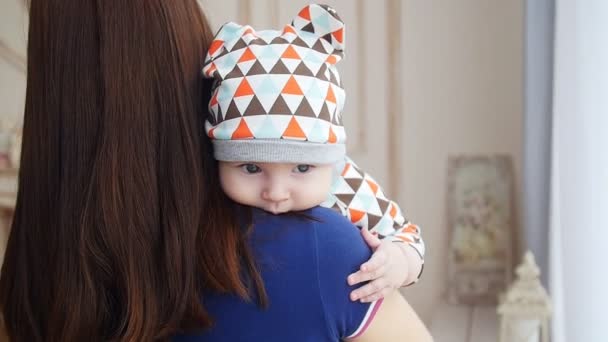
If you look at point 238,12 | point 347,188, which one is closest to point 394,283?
point 347,188

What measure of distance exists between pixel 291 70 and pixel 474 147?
1762mm

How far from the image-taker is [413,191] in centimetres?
251

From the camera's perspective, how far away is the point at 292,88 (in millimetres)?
770

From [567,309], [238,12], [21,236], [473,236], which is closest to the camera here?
[21,236]

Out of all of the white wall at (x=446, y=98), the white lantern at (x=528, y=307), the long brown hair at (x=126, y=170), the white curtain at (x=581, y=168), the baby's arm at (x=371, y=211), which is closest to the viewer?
the long brown hair at (x=126, y=170)

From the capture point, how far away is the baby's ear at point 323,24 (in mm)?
821

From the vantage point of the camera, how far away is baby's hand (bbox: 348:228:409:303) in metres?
0.77

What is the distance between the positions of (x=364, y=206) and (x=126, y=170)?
0.41m

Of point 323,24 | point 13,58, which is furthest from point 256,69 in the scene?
point 13,58

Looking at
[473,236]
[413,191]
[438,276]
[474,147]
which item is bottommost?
[438,276]

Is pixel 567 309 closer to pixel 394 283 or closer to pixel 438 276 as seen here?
pixel 438 276

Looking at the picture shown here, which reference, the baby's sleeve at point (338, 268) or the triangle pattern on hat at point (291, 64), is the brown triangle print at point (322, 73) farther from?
the baby's sleeve at point (338, 268)

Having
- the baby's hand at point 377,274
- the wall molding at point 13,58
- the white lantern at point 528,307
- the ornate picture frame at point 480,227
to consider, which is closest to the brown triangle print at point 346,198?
the baby's hand at point 377,274

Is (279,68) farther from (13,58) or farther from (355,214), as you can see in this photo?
(13,58)
